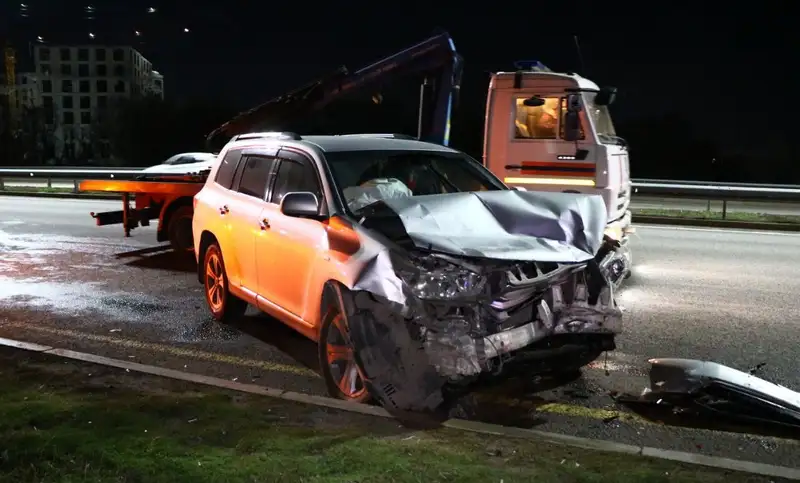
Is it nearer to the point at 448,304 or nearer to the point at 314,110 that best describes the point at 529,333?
the point at 448,304

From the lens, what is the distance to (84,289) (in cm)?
925

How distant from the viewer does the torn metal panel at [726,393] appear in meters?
4.77

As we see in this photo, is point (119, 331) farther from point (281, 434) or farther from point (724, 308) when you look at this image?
point (724, 308)

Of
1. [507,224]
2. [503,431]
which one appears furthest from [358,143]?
[503,431]

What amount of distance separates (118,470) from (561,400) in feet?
9.71

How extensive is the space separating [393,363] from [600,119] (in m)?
6.33

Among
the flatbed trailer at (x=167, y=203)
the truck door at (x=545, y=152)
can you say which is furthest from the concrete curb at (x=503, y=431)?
the truck door at (x=545, y=152)

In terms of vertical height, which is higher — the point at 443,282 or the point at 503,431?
the point at 443,282

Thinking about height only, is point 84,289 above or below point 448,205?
below

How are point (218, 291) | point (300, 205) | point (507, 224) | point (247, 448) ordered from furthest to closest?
1. point (218, 291)
2. point (300, 205)
3. point (507, 224)
4. point (247, 448)

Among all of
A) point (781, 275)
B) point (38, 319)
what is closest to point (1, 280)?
point (38, 319)

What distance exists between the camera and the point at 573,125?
372 inches

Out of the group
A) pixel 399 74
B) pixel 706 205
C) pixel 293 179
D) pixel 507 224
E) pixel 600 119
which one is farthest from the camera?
pixel 706 205

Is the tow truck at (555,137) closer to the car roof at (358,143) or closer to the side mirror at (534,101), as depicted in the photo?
the side mirror at (534,101)
